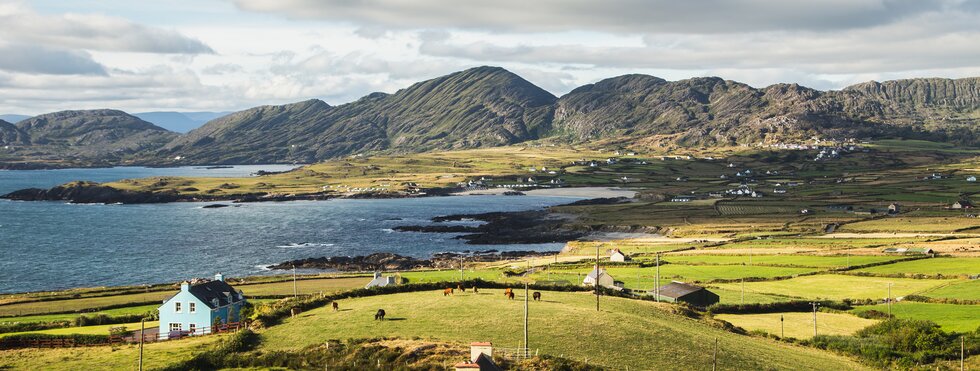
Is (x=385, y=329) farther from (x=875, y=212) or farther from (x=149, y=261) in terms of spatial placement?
(x=875, y=212)

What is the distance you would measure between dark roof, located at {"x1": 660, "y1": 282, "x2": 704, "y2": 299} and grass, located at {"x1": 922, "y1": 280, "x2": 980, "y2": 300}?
24.6m

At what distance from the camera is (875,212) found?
599ft

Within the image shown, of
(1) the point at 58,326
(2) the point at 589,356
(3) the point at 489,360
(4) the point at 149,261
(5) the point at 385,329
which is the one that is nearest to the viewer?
(3) the point at 489,360

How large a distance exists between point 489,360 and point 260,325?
72.3ft

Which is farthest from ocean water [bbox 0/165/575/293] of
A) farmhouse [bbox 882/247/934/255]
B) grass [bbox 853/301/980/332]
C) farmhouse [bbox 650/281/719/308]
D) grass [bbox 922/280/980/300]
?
grass [bbox 853/301/980/332]

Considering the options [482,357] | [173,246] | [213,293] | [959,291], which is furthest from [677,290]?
[173,246]

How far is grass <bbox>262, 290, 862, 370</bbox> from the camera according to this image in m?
45.3

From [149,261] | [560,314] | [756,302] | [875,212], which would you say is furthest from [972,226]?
[149,261]

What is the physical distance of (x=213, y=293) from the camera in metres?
65.2

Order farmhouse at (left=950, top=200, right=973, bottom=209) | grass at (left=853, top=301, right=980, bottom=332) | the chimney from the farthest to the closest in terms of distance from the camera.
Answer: farmhouse at (left=950, top=200, right=973, bottom=209)
grass at (left=853, top=301, right=980, bottom=332)
the chimney

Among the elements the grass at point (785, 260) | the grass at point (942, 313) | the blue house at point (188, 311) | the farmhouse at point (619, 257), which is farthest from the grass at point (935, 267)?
the blue house at point (188, 311)

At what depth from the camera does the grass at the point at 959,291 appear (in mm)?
77688

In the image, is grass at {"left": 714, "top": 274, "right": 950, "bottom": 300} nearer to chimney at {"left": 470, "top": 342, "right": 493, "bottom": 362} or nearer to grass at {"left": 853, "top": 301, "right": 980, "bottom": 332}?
grass at {"left": 853, "top": 301, "right": 980, "bottom": 332}

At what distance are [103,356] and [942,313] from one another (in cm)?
6675
